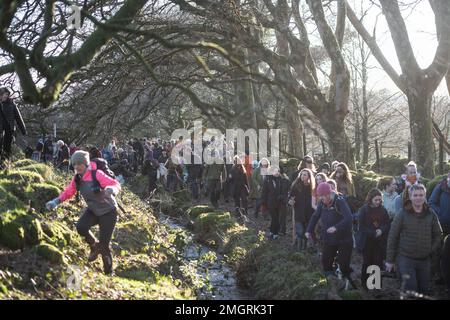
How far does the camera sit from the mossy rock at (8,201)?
7816mm

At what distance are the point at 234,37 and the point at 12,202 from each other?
849cm

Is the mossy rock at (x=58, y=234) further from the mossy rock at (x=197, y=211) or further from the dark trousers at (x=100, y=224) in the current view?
the mossy rock at (x=197, y=211)

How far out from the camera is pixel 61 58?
26.6 feet

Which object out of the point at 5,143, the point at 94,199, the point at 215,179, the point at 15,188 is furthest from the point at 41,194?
the point at 215,179

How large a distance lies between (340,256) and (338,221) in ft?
1.76

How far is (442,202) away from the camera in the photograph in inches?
340

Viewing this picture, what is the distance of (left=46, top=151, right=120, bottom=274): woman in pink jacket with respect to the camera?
781cm

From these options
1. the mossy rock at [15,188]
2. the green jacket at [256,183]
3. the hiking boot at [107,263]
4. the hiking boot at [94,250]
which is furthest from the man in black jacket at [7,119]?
the green jacket at [256,183]

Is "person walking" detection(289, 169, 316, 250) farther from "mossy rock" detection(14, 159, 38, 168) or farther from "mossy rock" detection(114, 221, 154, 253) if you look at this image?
"mossy rock" detection(14, 159, 38, 168)

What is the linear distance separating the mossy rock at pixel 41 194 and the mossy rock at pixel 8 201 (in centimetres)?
59

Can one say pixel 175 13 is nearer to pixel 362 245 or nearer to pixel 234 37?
pixel 234 37

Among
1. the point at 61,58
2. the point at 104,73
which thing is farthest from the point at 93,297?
the point at 104,73

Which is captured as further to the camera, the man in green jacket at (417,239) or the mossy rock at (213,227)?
the mossy rock at (213,227)

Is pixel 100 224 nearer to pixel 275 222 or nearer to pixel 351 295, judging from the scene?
pixel 351 295
